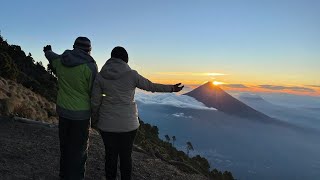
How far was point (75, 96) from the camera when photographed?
6766mm

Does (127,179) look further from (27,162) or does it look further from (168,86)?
(27,162)

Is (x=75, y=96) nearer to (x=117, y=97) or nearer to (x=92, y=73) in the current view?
(x=92, y=73)

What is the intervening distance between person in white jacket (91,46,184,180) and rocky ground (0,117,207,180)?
2194 millimetres

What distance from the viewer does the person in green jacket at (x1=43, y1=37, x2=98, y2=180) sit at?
6.73 m

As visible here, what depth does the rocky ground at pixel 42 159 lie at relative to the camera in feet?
28.1

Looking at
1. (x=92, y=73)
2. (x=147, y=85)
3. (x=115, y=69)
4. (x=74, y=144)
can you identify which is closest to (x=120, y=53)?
(x=115, y=69)

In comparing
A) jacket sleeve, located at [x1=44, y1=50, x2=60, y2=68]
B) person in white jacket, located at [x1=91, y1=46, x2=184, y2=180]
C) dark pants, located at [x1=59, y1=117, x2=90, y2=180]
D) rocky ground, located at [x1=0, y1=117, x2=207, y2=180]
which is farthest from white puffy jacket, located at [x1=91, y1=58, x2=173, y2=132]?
rocky ground, located at [x1=0, y1=117, x2=207, y2=180]

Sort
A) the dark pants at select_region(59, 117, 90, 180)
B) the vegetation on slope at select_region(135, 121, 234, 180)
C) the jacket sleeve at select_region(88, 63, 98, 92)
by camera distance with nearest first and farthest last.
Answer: the jacket sleeve at select_region(88, 63, 98, 92)
the dark pants at select_region(59, 117, 90, 180)
the vegetation on slope at select_region(135, 121, 234, 180)

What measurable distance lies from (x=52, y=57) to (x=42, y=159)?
11.6ft

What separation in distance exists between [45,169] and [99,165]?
146 centimetres

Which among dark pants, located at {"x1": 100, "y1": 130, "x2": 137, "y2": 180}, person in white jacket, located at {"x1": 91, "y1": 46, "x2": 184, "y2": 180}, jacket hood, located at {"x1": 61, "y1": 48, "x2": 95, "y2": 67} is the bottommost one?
dark pants, located at {"x1": 100, "y1": 130, "x2": 137, "y2": 180}

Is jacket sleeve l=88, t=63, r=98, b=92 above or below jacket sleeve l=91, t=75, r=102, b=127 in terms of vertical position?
above

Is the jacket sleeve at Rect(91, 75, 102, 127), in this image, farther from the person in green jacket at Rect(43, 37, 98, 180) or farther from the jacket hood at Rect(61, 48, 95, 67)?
the jacket hood at Rect(61, 48, 95, 67)

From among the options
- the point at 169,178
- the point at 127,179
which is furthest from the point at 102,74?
the point at 169,178
